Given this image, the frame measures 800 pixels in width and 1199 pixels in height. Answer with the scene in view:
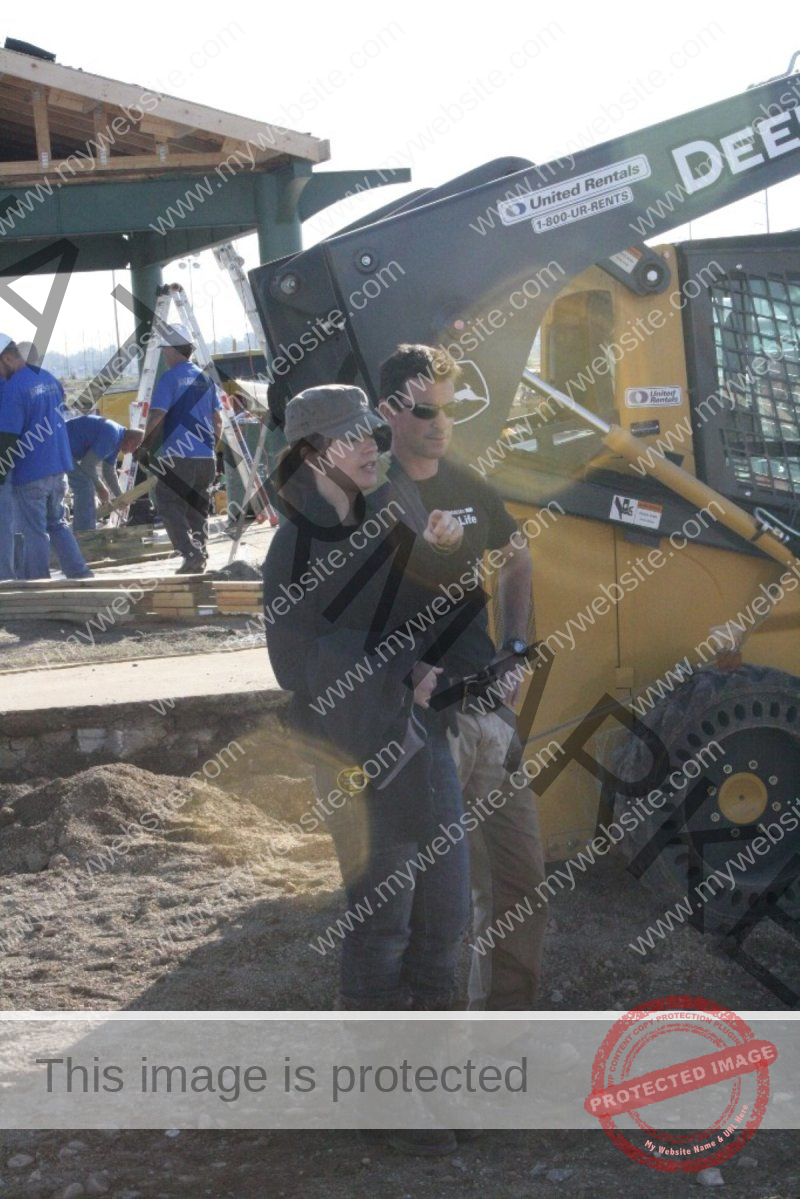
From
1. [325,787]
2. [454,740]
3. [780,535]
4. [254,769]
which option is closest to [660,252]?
[780,535]

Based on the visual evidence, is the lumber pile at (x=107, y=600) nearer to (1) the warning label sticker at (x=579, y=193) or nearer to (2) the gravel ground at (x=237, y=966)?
(2) the gravel ground at (x=237, y=966)

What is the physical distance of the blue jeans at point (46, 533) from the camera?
33.9ft

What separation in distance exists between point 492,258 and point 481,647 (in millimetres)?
1620

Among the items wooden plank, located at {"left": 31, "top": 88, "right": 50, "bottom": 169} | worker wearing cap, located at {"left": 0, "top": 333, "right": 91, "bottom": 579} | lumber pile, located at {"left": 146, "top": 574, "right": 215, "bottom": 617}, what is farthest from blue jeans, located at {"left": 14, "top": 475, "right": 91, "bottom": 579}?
wooden plank, located at {"left": 31, "top": 88, "right": 50, "bottom": 169}

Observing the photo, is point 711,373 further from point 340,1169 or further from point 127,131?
point 127,131

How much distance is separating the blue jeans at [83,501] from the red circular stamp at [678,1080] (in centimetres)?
1175

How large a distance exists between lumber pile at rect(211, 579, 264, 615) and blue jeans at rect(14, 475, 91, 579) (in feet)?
5.29

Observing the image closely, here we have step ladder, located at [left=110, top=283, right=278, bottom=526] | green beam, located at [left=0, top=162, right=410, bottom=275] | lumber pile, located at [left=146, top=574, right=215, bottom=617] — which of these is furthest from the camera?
step ladder, located at [left=110, top=283, right=278, bottom=526]

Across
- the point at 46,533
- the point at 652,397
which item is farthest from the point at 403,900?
the point at 46,533

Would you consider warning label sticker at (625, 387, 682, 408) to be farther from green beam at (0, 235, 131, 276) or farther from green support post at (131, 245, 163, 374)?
green beam at (0, 235, 131, 276)

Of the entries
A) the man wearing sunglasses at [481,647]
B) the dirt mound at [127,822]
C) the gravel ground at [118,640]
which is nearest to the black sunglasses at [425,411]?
the man wearing sunglasses at [481,647]

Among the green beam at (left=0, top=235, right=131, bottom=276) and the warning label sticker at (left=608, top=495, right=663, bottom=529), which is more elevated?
the green beam at (left=0, top=235, right=131, bottom=276)

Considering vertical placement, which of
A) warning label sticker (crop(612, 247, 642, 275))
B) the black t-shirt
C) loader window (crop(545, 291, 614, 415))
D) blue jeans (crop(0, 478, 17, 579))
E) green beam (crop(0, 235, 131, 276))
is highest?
green beam (crop(0, 235, 131, 276))

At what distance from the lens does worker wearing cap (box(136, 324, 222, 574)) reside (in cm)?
1066
